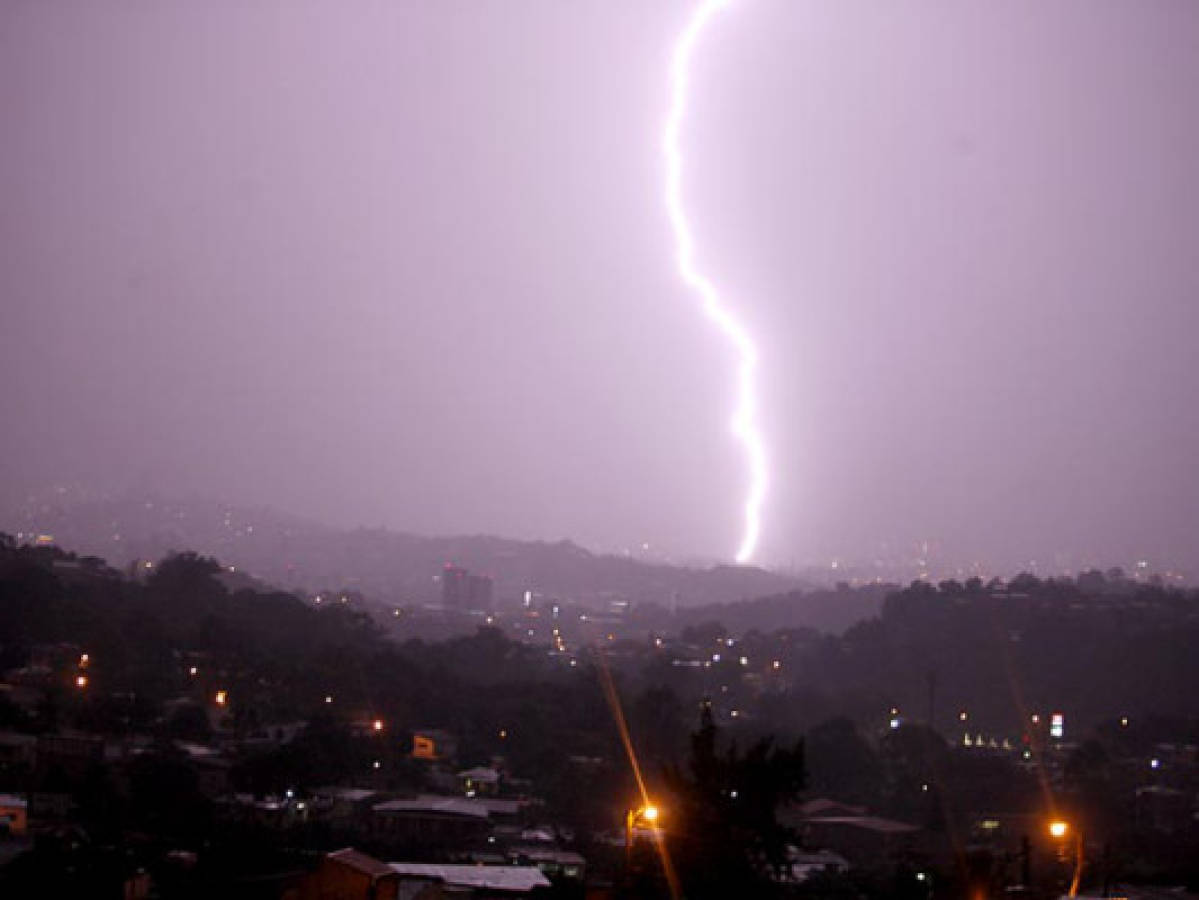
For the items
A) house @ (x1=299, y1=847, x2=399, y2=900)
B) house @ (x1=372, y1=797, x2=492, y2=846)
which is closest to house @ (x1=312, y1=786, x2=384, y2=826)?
house @ (x1=372, y1=797, x2=492, y2=846)

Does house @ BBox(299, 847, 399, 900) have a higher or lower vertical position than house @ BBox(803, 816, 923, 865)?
higher

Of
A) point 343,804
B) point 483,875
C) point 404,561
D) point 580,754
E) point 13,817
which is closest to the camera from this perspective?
point 483,875

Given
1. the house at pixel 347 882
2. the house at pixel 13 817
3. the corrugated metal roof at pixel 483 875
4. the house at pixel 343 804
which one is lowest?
the house at pixel 343 804

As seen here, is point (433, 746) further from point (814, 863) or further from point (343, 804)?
point (814, 863)

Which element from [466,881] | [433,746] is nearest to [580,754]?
[433,746]

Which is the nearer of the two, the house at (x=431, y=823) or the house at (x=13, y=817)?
the house at (x=13, y=817)

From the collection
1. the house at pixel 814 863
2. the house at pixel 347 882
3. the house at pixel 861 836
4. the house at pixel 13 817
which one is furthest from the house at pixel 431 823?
the house at pixel 347 882

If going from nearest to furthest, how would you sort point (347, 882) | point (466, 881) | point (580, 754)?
point (347, 882) < point (466, 881) < point (580, 754)

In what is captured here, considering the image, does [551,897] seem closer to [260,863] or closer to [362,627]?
[260,863]

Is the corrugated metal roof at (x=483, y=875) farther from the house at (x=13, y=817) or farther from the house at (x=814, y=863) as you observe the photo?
the house at (x=13, y=817)

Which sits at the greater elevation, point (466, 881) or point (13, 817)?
point (466, 881)

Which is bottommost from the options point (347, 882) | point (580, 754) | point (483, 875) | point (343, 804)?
point (343, 804)

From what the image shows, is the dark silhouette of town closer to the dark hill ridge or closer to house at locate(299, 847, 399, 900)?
house at locate(299, 847, 399, 900)
